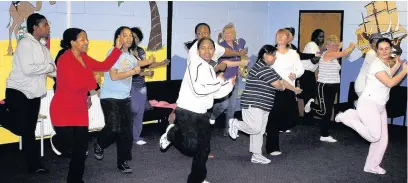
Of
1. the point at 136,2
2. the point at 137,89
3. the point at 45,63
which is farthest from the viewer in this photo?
the point at 136,2

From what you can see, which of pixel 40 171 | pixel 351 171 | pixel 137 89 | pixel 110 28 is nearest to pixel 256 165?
pixel 351 171

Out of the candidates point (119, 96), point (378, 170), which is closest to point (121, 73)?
point (119, 96)

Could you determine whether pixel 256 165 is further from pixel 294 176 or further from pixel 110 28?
pixel 110 28

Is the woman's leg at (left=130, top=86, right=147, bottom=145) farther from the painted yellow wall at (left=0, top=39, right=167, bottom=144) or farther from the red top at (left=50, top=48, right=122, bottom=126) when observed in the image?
the red top at (left=50, top=48, right=122, bottom=126)

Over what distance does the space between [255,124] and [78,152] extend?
188 cm

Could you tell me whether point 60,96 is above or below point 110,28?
below

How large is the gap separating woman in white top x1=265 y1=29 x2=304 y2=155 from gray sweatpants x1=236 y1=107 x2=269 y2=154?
33cm

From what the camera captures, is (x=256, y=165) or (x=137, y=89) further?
(x=137, y=89)

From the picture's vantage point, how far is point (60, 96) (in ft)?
13.0

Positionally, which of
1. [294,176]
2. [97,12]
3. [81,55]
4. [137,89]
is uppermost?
[97,12]

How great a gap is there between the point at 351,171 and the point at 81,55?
2.89 meters

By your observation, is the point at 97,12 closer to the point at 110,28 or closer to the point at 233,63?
the point at 110,28

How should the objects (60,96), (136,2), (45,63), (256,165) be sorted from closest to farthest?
(60,96) < (45,63) < (256,165) < (136,2)

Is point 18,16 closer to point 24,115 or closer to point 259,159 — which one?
point 24,115
